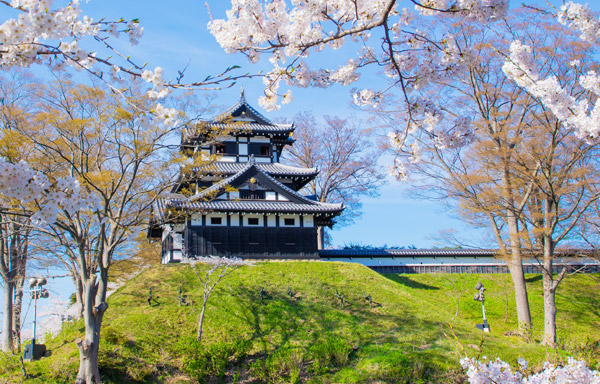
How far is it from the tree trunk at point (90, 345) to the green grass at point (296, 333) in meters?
0.71

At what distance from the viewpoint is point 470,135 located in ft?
19.3

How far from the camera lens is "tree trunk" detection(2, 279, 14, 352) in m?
16.9

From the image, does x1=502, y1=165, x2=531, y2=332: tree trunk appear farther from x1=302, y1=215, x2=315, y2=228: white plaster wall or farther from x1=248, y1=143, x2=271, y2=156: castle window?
x1=248, y1=143, x2=271, y2=156: castle window

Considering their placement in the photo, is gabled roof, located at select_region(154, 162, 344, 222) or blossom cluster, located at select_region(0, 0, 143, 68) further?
gabled roof, located at select_region(154, 162, 344, 222)

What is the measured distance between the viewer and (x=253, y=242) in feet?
74.9

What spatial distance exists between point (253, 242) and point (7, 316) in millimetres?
10400

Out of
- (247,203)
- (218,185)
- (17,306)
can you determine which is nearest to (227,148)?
(247,203)

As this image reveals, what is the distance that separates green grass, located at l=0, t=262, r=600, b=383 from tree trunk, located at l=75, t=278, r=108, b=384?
714 mm

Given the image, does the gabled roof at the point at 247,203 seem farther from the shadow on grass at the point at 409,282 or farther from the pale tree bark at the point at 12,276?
the pale tree bark at the point at 12,276

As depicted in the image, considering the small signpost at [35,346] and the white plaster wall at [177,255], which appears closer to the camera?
the small signpost at [35,346]

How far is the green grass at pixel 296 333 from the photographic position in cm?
1379

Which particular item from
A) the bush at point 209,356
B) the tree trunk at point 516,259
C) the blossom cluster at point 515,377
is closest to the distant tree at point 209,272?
the bush at point 209,356

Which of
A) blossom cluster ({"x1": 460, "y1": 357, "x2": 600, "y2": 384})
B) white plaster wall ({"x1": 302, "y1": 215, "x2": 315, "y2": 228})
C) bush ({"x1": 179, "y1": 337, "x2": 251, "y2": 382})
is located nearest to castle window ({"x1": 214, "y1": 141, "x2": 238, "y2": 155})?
white plaster wall ({"x1": 302, "y1": 215, "x2": 315, "y2": 228})

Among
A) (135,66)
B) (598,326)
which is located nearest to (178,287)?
(135,66)
